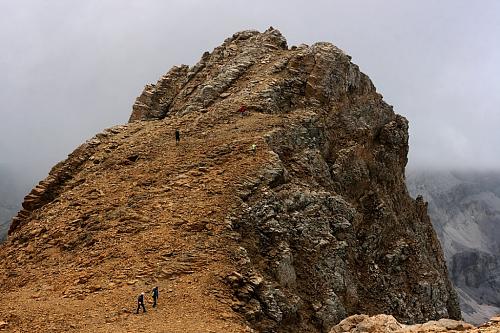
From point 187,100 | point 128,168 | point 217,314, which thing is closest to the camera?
point 217,314

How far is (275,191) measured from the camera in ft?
116

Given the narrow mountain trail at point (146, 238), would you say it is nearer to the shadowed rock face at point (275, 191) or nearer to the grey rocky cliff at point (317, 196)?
the shadowed rock face at point (275, 191)

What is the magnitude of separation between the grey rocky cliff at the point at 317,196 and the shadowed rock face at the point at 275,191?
125 mm

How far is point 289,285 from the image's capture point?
31203mm

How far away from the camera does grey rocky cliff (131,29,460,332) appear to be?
31.5 metres

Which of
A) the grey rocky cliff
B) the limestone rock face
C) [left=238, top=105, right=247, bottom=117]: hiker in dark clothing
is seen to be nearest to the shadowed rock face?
the grey rocky cliff

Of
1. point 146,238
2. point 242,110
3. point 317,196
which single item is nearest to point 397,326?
point 317,196

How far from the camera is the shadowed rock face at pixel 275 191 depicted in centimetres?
3123

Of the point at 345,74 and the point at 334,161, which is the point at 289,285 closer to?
the point at 334,161

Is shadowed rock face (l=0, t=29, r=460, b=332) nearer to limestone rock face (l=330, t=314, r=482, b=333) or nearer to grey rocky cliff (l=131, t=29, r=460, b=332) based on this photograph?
grey rocky cliff (l=131, t=29, r=460, b=332)

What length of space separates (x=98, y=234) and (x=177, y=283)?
8.36 metres

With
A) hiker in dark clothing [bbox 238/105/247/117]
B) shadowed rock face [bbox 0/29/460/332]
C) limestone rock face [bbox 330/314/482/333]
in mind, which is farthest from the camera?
hiker in dark clothing [bbox 238/105/247/117]

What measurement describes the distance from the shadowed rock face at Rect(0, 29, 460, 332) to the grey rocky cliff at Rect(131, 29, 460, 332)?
125mm

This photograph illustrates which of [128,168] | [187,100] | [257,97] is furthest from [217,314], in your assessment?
[187,100]
